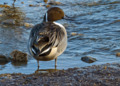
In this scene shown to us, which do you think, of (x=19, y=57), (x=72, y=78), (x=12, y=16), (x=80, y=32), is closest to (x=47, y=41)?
(x=72, y=78)

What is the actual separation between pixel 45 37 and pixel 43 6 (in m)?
9.40

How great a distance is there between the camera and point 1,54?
→ 7.16 m

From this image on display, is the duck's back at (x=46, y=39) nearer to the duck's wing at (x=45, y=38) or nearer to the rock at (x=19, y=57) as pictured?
the duck's wing at (x=45, y=38)

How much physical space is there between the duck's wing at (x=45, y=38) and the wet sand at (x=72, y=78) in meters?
0.45

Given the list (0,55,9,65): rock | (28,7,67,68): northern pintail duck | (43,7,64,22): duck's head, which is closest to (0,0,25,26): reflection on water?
(0,55,9,65): rock

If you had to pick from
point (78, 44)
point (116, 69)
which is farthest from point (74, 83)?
point (78, 44)

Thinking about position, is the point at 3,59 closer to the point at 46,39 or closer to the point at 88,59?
the point at 46,39

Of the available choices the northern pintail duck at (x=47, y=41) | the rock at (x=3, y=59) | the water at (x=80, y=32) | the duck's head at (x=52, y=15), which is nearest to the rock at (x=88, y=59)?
the water at (x=80, y=32)

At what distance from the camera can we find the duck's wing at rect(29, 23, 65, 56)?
214 inches

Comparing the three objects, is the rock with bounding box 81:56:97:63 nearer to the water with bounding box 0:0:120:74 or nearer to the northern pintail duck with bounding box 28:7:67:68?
the water with bounding box 0:0:120:74

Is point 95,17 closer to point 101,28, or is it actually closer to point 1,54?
point 101,28

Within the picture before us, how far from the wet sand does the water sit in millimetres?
1119

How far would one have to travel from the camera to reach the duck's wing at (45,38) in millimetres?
5425

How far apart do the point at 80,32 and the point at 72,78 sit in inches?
201
